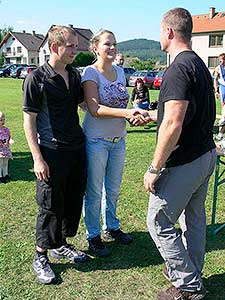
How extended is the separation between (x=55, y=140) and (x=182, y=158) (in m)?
1.01

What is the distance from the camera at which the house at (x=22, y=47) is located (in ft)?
229

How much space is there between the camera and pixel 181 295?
2.88 m

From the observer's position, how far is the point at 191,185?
2697mm

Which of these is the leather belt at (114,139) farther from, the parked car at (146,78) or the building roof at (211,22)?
the building roof at (211,22)

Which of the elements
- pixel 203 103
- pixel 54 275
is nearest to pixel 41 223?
pixel 54 275

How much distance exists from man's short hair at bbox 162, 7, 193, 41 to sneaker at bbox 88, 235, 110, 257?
194cm

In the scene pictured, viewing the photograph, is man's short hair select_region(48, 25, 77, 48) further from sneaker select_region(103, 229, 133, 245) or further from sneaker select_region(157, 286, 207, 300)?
sneaker select_region(157, 286, 207, 300)

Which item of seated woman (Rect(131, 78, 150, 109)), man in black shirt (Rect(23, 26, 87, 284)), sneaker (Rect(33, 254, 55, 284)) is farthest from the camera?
seated woman (Rect(131, 78, 150, 109))

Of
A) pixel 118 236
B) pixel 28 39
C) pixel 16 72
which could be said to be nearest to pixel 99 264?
pixel 118 236

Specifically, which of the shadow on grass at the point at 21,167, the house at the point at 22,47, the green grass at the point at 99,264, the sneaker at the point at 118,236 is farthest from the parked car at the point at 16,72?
the sneaker at the point at 118,236

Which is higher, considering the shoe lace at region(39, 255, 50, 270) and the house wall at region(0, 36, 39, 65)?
the house wall at region(0, 36, 39, 65)

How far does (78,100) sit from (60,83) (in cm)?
26

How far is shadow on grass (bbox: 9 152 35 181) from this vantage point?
5.87m

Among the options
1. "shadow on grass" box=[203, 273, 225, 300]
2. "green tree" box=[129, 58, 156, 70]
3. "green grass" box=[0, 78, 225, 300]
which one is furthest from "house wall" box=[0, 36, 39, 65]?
"shadow on grass" box=[203, 273, 225, 300]
